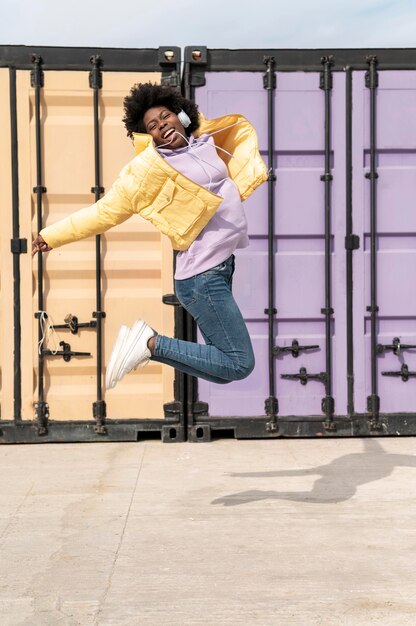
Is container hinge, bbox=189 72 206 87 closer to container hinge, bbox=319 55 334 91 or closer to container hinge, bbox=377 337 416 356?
container hinge, bbox=319 55 334 91

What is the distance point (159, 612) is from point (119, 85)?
4.80 metres

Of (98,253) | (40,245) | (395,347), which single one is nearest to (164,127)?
(40,245)

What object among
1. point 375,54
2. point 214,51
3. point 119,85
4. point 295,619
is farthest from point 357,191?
point 295,619

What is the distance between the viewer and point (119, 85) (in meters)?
7.15

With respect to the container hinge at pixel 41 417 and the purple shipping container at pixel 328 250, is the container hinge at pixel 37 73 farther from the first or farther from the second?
the container hinge at pixel 41 417

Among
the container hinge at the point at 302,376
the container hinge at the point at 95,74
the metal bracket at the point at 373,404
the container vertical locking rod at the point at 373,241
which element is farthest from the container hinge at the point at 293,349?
the container hinge at the point at 95,74

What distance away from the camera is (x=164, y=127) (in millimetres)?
4285

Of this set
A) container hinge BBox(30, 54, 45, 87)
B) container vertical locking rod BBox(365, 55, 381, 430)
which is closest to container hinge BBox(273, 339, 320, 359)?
container vertical locking rod BBox(365, 55, 381, 430)

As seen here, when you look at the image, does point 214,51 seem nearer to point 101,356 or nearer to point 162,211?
point 101,356

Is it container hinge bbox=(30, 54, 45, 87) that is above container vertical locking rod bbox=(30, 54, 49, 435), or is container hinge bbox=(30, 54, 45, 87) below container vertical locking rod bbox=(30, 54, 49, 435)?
above

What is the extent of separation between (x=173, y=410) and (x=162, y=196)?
343 centimetres

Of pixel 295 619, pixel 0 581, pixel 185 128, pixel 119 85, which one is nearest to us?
pixel 295 619

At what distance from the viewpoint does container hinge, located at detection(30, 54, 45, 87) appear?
7078 millimetres

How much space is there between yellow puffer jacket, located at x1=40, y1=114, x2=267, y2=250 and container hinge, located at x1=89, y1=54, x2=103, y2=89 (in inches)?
115
